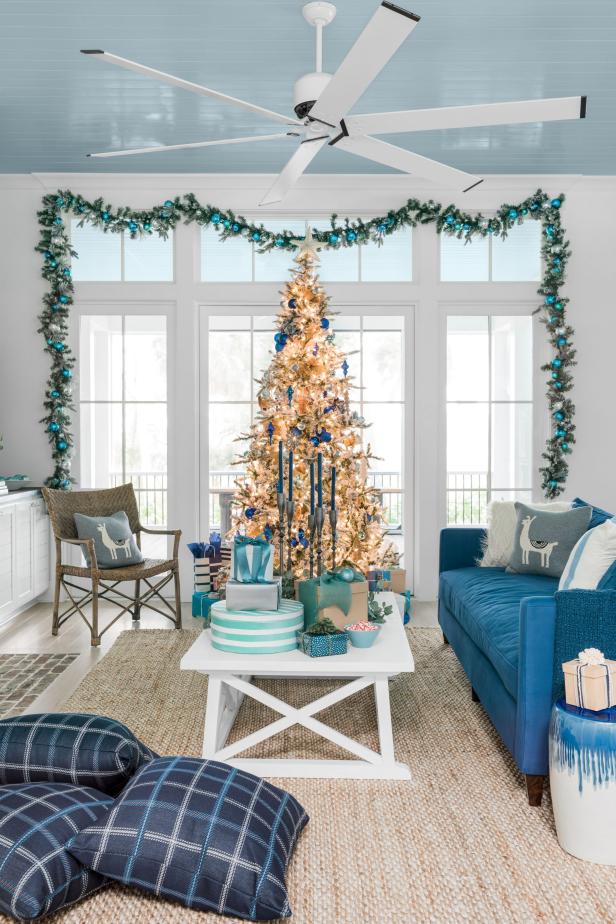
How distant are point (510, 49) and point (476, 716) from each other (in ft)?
10.4

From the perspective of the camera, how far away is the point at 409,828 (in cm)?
226

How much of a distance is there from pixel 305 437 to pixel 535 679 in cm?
193

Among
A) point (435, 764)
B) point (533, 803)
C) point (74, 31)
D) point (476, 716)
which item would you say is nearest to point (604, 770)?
point (533, 803)

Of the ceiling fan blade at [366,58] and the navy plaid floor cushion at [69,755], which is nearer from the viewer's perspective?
the ceiling fan blade at [366,58]

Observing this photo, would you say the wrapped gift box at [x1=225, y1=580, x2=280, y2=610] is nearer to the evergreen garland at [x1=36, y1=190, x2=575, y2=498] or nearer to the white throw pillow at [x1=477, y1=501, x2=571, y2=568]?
the white throw pillow at [x1=477, y1=501, x2=571, y2=568]

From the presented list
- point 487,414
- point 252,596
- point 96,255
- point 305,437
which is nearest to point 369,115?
point 305,437

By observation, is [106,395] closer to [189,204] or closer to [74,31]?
[189,204]

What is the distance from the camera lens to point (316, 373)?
3938mm

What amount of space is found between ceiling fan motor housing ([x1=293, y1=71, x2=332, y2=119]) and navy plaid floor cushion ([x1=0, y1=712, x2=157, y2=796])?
2356 mm

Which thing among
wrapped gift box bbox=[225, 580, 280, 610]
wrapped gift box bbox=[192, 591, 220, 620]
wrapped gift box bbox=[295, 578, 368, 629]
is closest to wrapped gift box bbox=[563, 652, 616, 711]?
wrapped gift box bbox=[295, 578, 368, 629]

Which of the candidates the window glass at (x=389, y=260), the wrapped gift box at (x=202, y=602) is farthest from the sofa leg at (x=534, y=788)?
the window glass at (x=389, y=260)

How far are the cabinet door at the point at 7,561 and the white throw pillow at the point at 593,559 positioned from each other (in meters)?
3.36

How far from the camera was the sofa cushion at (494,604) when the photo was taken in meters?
2.61

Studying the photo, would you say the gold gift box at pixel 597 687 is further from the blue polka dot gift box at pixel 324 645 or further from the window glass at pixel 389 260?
the window glass at pixel 389 260
